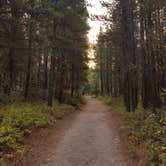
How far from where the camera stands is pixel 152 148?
22.6 ft

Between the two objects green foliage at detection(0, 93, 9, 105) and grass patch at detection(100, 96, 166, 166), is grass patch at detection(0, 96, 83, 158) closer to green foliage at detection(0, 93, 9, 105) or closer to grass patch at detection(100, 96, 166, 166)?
grass patch at detection(100, 96, 166, 166)

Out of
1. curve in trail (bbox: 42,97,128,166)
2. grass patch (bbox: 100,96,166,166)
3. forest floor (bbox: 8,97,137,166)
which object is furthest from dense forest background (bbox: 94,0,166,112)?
forest floor (bbox: 8,97,137,166)

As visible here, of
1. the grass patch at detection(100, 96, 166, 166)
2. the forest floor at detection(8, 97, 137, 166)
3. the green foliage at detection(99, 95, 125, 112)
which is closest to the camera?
the grass patch at detection(100, 96, 166, 166)

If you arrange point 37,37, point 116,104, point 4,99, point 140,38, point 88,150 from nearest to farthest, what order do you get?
point 88,150
point 37,37
point 140,38
point 4,99
point 116,104

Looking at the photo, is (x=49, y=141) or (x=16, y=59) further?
(x=16, y=59)

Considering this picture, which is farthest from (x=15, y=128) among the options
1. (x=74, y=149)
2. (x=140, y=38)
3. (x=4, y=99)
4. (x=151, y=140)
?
(x=140, y=38)

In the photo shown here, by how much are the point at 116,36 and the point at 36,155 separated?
11.8 metres

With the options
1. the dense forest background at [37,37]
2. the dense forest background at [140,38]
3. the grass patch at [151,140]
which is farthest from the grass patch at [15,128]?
the dense forest background at [140,38]

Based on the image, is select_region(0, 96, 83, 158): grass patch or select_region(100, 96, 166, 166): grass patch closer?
select_region(100, 96, 166, 166): grass patch

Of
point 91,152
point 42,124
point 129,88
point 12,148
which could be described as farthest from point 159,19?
point 12,148

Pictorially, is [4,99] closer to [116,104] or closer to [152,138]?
[152,138]

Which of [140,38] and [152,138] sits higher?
[140,38]

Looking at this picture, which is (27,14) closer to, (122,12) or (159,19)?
(122,12)

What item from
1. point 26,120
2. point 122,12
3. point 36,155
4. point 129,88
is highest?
point 122,12
